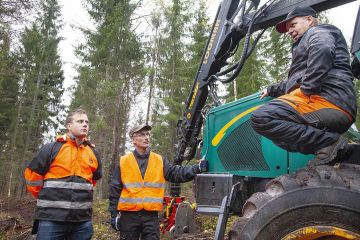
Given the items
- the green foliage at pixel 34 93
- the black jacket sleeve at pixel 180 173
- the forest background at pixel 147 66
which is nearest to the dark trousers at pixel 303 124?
the black jacket sleeve at pixel 180 173

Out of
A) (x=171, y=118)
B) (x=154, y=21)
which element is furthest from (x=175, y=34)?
(x=171, y=118)

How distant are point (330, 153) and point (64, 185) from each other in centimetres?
277

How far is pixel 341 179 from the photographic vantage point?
2742 millimetres

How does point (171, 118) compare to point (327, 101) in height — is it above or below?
above

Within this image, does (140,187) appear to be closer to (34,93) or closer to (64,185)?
(64,185)

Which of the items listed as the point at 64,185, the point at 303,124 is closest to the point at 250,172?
the point at 303,124

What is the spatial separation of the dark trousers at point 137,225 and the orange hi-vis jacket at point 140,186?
0.10 m

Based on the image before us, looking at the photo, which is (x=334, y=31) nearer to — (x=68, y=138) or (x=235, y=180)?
(x=235, y=180)

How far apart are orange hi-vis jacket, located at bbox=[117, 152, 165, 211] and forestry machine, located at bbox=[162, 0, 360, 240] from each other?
53 centimetres

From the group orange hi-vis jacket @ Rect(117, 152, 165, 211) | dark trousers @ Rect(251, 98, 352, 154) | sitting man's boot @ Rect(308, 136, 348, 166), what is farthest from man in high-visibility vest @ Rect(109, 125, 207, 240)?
sitting man's boot @ Rect(308, 136, 348, 166)

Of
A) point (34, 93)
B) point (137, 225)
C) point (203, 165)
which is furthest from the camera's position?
point (34, 93)

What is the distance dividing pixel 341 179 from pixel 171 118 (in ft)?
60.1

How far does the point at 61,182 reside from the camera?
416 centimetres

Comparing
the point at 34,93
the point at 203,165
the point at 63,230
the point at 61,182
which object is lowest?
the point at 63,230
